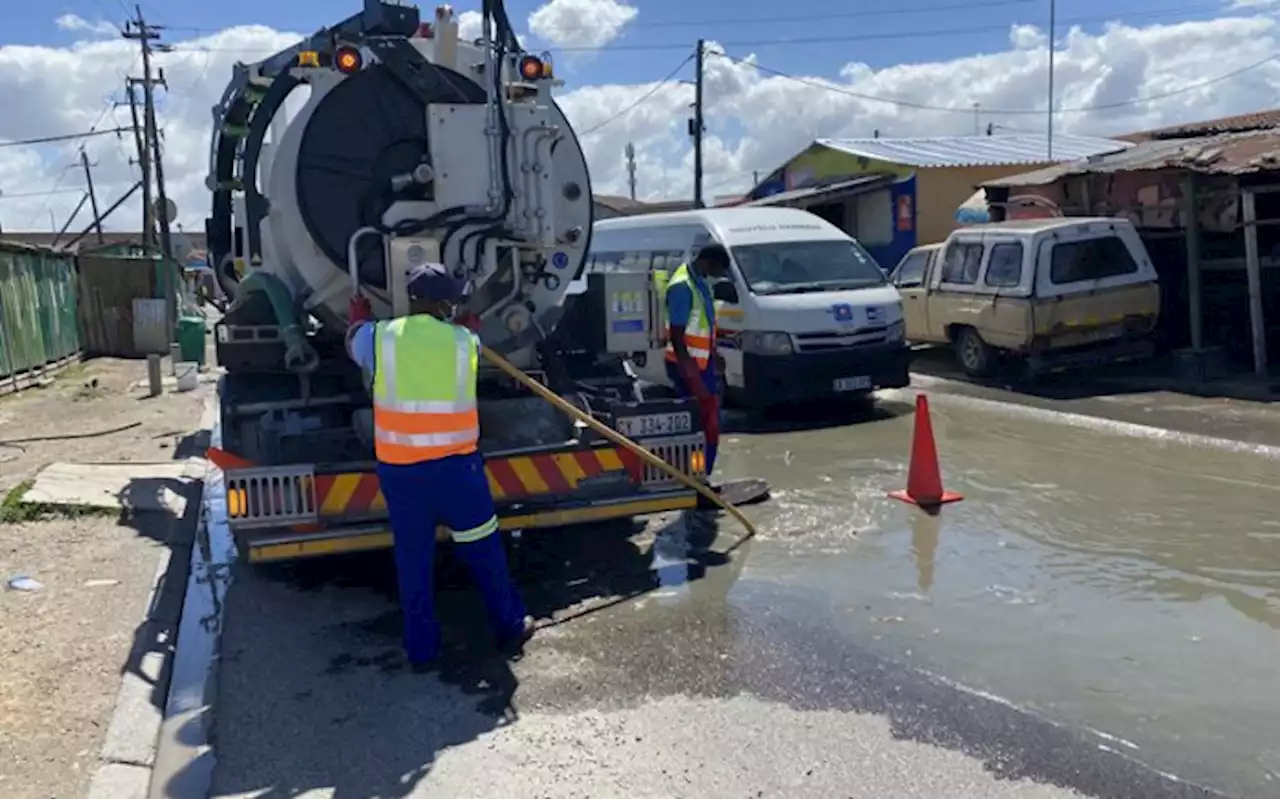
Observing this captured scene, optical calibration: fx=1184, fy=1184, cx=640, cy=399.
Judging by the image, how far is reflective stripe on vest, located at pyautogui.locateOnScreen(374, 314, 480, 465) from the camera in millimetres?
5105

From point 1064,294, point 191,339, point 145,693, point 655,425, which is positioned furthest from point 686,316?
point 191,339

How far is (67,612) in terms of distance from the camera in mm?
6254

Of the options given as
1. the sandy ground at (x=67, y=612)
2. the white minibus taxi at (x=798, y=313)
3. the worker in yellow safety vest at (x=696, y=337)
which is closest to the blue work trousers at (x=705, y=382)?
the worker in yellow safety vest at (x=696, y=337)

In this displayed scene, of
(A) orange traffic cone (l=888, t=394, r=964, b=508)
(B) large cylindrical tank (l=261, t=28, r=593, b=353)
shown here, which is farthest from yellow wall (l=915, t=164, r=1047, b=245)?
(B) large cylindrical tank (l=261, t=28, r=593, b=353)

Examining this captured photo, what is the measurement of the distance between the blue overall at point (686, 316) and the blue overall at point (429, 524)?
2.71 meters

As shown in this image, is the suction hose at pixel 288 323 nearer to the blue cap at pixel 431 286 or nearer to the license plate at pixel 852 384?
the blue cap at pixel 431 286

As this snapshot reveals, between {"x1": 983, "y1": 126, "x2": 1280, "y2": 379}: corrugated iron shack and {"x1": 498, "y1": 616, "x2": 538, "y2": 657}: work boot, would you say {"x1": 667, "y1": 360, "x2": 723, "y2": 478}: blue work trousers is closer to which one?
{"x1": 498, "y1": 616, "x2": 538, "y2": 657}: work boot

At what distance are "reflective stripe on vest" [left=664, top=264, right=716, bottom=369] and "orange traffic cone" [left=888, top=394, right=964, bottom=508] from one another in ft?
4.89

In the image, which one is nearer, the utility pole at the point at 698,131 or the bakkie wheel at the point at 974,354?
the bakkie wheel at the point at 974,354

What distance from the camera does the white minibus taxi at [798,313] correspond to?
11.5m

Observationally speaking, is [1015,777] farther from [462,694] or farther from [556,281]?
[556,281]

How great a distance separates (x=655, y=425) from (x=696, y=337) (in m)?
1.34

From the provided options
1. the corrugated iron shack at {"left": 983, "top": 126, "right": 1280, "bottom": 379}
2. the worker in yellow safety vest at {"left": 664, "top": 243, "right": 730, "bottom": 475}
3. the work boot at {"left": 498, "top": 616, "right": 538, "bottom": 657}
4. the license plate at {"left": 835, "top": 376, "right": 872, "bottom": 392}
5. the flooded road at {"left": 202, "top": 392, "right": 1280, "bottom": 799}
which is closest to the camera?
the flooded road at {"left": 202, "top": 392, "right": 1280, "bottom": 799}

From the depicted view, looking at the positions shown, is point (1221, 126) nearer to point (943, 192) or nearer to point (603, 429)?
point (943, 192)
